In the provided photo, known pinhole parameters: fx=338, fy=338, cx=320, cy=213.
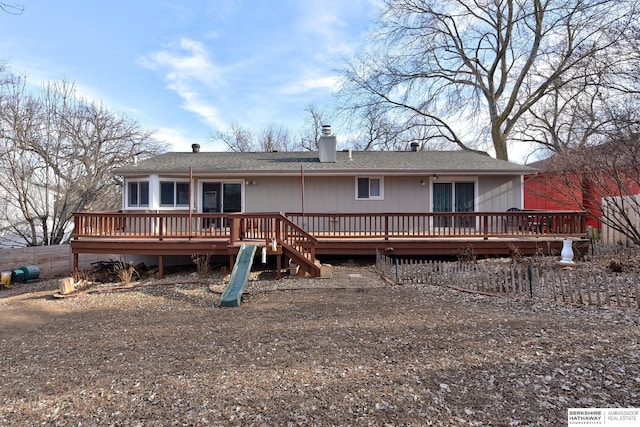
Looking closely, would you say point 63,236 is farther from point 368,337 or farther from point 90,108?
point 368,337

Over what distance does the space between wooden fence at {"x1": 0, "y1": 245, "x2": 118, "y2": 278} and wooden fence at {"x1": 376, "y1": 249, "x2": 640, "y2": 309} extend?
10.8m

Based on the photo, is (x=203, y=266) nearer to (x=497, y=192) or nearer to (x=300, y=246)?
(x=300, y=246)

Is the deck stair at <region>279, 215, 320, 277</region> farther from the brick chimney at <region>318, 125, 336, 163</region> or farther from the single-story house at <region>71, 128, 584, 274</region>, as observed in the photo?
the brick chimney at <region>318, 125, 336, 163</region>

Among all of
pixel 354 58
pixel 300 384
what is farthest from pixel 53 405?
pixel 354 58

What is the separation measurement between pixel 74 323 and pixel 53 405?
10.1ft

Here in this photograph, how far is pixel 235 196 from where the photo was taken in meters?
11.9

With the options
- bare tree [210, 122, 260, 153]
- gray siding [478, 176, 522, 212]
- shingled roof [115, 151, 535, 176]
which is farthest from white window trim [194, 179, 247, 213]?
bare tree [210, 122, 260, 153]

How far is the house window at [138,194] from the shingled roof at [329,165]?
52 centimetres

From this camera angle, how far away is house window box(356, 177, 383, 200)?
11670 mm

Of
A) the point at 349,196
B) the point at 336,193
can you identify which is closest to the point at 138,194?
the point at 336,193

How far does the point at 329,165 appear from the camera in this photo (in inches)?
468

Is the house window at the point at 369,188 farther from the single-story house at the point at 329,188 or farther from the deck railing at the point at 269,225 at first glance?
the deck railing at the point at 269,225

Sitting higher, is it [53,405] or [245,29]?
[245,29]

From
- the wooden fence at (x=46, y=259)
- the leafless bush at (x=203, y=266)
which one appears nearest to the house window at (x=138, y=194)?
the wooden fence at (x=46, y=259)
